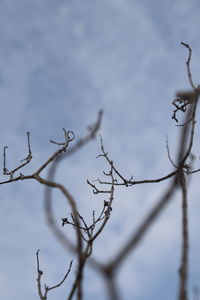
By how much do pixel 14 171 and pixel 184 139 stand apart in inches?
157

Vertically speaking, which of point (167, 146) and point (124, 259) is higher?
point (167, 146)

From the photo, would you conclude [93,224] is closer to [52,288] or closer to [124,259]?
[52,288]

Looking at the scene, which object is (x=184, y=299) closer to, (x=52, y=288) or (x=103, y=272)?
(x=103, y=272)

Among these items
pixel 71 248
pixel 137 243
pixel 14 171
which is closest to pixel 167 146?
pixel 14 171

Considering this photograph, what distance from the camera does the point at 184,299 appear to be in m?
0.73

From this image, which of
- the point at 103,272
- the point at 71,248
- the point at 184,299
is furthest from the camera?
the point at 71,248

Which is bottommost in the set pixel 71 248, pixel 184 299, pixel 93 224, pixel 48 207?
pixel 184 299

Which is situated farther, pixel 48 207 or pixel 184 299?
pixel 48 207

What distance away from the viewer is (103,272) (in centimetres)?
84

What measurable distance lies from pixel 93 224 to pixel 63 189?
269 centimetres

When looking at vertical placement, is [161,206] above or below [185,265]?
above

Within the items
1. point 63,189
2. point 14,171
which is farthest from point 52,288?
point 63,189

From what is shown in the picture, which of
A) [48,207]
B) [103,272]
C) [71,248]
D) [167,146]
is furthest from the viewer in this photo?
[167,146]

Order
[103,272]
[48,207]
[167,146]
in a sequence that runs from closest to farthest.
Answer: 1. [103,272]
2. [48,207]
3. [167,146]
